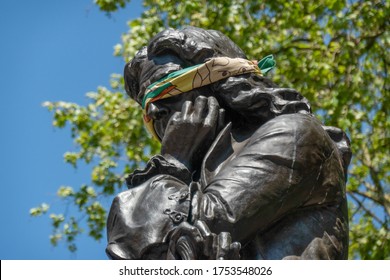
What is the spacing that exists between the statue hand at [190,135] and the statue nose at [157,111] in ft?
0.62

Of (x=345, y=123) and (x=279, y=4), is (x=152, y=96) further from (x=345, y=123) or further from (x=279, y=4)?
(x=279, y=4)

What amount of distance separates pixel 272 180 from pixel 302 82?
36.2 feet

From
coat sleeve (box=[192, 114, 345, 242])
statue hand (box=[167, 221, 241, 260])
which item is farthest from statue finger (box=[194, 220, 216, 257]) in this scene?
coat sleeve (box=[192, 114, 345, 242])

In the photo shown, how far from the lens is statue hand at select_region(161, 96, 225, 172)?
5863 mm

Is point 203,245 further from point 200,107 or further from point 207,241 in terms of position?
point 200,107

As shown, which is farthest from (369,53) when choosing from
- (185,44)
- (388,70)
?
(185,44)

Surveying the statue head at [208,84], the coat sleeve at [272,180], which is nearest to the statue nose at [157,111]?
the statue head at [208,84]

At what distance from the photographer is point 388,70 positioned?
54.1ft

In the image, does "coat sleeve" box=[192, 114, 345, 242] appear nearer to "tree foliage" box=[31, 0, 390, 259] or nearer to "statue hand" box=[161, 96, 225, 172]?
"statue hand" box=[161, 96, 225, 172]

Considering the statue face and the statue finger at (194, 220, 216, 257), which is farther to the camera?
the statue face

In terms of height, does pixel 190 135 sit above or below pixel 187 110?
below

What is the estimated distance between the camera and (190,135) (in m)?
5.88

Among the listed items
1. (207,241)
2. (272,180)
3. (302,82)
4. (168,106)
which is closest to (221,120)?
(168,106)

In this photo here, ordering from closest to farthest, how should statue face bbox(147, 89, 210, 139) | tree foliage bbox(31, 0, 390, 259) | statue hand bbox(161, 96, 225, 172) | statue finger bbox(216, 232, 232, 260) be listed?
statue finger bbox(216, 232, 232, 260) → statue hand bbox(161, 96, 225, 172) → statue face bbox(147, 89, 210, 139) → tree foliage bbox(31, 0, 390, 259)
